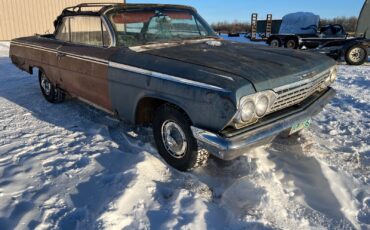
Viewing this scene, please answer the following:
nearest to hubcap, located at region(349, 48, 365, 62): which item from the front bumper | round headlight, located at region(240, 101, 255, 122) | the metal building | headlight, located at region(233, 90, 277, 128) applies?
the front bumper

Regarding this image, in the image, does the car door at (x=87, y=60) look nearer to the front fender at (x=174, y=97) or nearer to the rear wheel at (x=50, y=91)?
the front fender at (x=174, y=97)

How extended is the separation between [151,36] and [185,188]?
1.98 metres

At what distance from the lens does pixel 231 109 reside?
264cm

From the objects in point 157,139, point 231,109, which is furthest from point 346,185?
point 157,139

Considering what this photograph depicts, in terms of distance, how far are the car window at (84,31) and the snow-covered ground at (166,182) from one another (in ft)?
3.82

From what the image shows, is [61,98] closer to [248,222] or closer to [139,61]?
[139,61]

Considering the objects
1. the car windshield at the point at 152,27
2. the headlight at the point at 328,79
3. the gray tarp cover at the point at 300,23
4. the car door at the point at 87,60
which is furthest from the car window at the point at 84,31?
the gray tarp cover at the point at 300,23

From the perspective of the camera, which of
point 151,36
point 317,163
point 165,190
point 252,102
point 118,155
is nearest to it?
point 252,102

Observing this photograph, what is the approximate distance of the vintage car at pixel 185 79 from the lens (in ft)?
9.16

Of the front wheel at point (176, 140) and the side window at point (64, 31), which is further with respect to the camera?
the side window at point (64, 31)

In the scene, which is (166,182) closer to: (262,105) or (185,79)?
(185,79)

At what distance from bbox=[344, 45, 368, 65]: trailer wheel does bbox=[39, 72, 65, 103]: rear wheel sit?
903 cm

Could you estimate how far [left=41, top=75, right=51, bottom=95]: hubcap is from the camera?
19.3ft

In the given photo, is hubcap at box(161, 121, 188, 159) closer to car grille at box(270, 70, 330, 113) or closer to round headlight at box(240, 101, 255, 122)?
round headlight at box(240, 101, 255, 122)
